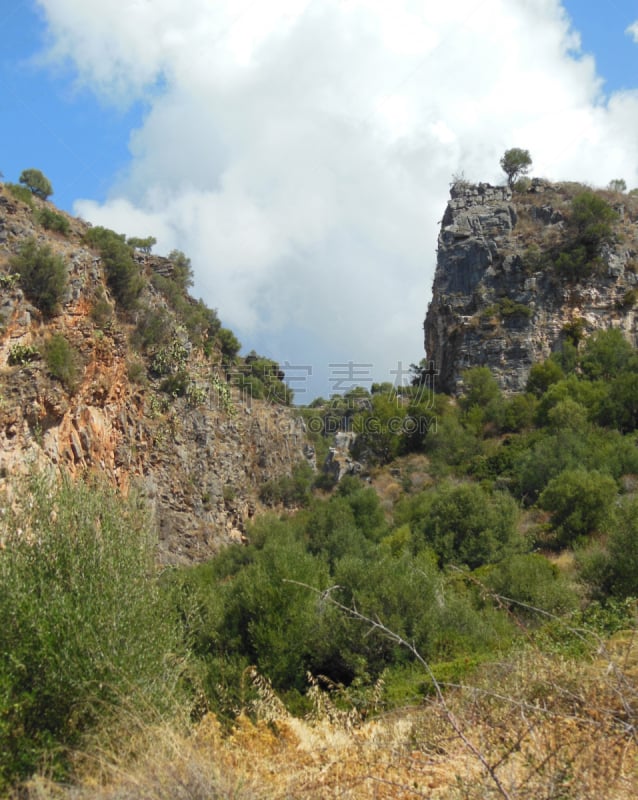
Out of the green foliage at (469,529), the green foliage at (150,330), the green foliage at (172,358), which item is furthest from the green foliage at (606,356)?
the green foliage at (150,330)

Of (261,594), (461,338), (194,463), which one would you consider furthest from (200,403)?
(461,338)

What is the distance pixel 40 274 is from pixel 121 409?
6.04m

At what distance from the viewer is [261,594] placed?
15.5 meters

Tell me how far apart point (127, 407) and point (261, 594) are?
43.0 feet

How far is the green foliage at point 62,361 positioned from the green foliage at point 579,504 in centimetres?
1870

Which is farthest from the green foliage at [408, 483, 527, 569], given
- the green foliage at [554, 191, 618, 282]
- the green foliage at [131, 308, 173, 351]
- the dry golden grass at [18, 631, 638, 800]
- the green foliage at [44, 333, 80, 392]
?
the green foliage at [554, 191, 618, 282]

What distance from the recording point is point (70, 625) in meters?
8.91

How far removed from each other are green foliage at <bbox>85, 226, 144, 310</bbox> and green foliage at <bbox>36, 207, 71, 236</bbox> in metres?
1.09

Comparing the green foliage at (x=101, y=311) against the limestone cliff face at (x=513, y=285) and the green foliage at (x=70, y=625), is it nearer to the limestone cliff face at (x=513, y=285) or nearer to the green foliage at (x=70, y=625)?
the green foliage at (x=70, y=625)

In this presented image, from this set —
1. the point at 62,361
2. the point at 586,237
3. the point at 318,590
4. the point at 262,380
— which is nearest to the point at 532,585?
the point at 318,590

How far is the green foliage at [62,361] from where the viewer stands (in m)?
21.2

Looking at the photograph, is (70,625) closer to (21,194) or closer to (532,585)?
(532,585)

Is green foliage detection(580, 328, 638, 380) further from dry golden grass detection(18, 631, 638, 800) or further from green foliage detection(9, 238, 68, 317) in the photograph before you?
dry golden grass detection(18, 631, 638, 800)

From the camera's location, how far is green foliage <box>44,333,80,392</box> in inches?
836
